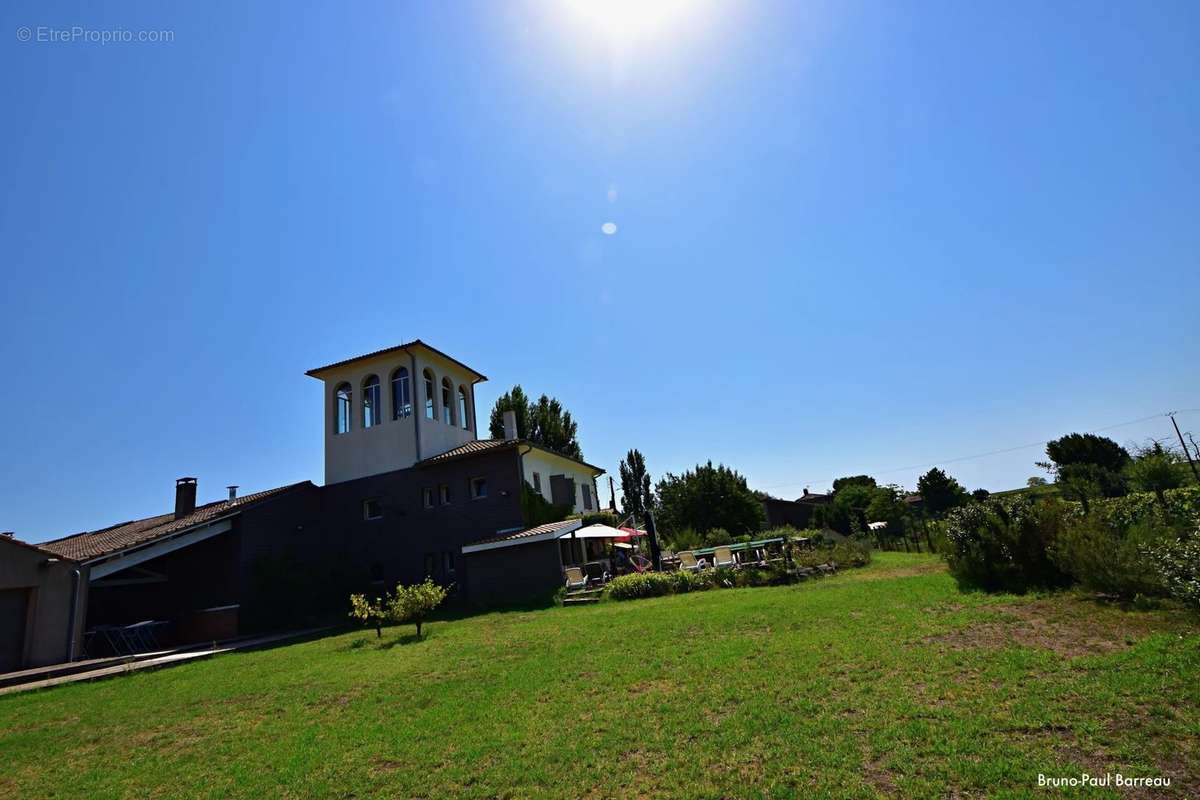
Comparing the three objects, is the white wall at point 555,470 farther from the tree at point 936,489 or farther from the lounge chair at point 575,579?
the tree at point 936,489

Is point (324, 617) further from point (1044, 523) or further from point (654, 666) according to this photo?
point (1044, 523)

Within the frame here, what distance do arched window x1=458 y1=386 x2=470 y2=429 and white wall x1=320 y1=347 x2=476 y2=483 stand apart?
2.28 ft

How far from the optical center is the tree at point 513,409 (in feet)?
128

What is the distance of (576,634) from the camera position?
11117mm

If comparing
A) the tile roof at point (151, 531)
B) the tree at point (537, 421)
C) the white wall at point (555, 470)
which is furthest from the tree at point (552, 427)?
the tile roof at point (151, 531)

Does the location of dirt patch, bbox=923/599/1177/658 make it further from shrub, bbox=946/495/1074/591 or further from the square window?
the square window

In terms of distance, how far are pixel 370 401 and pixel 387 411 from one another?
1.44 metres

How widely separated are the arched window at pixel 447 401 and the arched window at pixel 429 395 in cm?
79

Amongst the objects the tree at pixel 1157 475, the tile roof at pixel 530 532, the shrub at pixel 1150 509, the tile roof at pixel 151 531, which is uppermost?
the tile roof at pixel 151 531

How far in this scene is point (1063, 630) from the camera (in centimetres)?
731

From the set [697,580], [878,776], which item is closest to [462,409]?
[697,580]

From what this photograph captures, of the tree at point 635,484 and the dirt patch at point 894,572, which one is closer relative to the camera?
the dirt patch at point 894,572

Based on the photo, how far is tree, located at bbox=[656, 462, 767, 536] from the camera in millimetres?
35531

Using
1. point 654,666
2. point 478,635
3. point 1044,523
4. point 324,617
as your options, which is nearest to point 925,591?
point 1044,523
